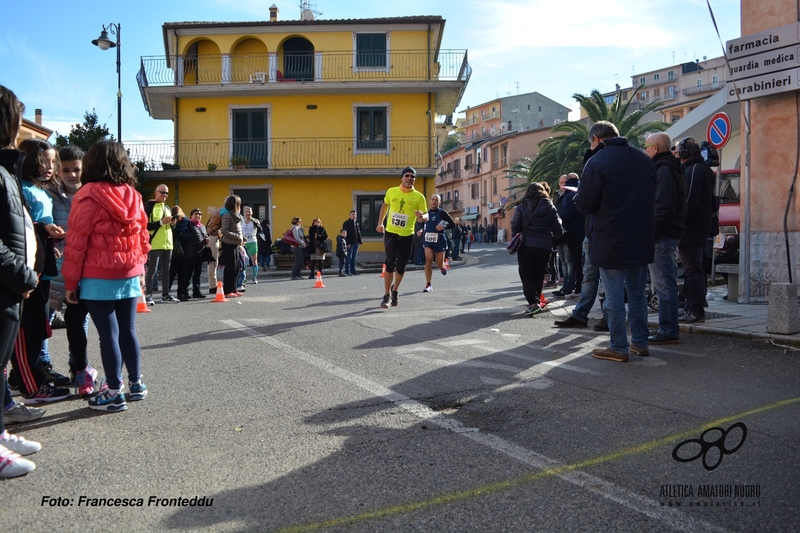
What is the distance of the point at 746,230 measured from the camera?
1028 cm

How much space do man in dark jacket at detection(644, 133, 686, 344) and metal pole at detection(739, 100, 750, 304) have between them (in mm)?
3519

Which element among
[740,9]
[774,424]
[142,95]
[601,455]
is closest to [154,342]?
[601,455]

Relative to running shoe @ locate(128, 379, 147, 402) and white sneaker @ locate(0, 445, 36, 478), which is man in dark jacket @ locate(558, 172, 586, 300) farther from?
white sneaker @ locate(0, 445, 36, 478)

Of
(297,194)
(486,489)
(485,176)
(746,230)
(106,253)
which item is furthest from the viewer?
(485,176)

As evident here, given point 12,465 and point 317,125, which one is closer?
point 12,465

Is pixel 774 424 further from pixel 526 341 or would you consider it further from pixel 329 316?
pixel 329 316

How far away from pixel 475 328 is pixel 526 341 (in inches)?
43.1

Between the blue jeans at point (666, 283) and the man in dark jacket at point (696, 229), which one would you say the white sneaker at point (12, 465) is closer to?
the blue jeans at point (666, 283)

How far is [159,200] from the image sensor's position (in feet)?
38.7

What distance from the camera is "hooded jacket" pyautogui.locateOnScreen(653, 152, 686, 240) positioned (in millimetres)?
6988

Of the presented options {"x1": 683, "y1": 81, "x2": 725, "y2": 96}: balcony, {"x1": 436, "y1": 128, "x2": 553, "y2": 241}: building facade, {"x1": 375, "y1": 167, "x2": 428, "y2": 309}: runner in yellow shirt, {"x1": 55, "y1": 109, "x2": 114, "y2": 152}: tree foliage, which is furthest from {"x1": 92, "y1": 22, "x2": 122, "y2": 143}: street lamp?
{"x1": 683, "y1": 81, "x2": 725, "y2": 96}: balcony

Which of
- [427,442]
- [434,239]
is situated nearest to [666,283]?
[427,442]

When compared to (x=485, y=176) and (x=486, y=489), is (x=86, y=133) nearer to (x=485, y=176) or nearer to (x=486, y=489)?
(x=486, y=489)

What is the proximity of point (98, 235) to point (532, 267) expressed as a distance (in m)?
6.38
